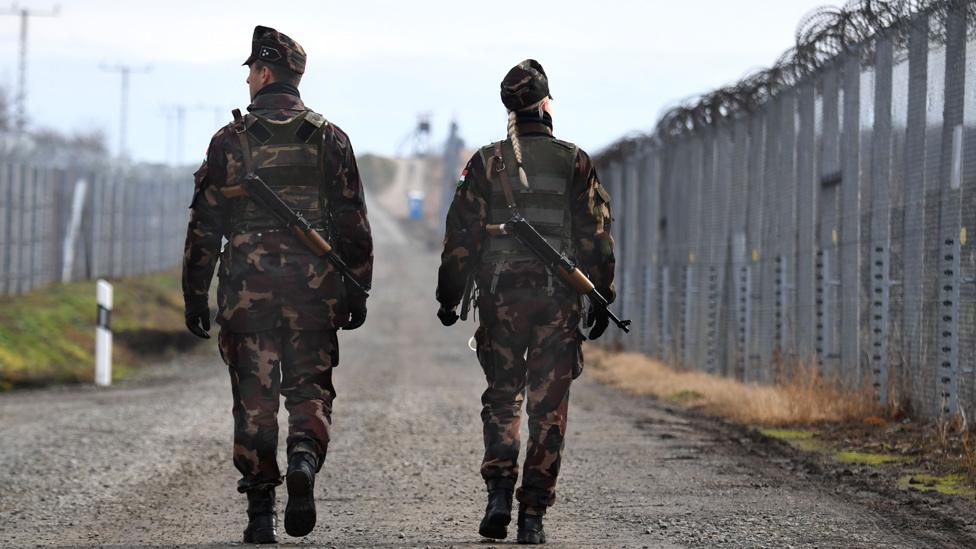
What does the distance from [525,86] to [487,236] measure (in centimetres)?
65

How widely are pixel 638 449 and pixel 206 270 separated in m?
4.99

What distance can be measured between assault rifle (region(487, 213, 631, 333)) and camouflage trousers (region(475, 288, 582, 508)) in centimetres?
9

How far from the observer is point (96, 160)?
31.8 meters

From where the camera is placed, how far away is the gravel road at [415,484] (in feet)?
22.8

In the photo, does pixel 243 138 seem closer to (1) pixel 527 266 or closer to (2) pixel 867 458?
(1) pixel 527 266

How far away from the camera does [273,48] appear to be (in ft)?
22.6

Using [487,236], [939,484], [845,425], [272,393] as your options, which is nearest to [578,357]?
[487,236]

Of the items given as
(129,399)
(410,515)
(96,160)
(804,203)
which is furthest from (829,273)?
(96,160)

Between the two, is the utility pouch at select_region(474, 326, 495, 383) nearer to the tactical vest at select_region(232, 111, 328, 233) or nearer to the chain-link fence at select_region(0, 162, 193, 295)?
the tactical vest at select_region(232, 111, 328, 233)

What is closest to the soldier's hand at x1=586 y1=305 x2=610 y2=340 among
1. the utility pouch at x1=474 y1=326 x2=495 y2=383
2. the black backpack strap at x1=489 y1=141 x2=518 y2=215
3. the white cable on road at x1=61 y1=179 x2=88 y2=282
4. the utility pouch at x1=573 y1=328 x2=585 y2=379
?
the utility pouch at x1=573 y1=328 x2=585 y2=379

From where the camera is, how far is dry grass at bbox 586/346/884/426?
1281cm

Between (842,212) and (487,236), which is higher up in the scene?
(842,212)

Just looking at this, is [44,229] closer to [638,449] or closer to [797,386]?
[797,386]

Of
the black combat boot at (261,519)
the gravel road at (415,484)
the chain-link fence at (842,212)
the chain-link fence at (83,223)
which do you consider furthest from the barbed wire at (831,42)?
the chain-link fence at (83,223)
